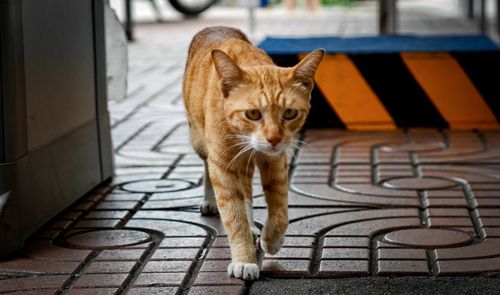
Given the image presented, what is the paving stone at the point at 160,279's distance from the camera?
3819mm

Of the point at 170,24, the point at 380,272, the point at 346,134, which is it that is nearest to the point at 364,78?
the point at 346,134

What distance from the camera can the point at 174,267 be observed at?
159 inches

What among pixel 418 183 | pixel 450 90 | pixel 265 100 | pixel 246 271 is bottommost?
pixel 418 183

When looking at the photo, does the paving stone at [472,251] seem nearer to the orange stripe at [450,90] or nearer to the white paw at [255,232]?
the white paw at [255,232]

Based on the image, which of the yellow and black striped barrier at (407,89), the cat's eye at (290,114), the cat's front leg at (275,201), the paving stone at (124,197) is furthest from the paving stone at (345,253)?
the yellow and black striped barrier at (407,89)

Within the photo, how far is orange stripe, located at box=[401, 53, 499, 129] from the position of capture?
6918mm

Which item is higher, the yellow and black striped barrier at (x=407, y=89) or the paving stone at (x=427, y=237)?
the yellow and black striped barrier at (x=407, y=89)

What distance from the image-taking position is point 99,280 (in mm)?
3883

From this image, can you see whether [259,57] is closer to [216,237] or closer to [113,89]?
[216,237]

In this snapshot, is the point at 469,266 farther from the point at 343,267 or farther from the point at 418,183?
the point at 418,183

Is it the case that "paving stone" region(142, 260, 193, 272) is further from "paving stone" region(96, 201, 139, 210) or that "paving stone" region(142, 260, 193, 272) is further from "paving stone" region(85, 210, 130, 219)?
"paving stone" region(96, 201, 139, 210)

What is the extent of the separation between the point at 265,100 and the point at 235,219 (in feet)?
1.71

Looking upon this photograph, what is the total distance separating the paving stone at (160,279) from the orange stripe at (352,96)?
3.33m

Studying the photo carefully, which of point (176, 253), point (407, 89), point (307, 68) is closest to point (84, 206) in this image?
point (176, 253)
